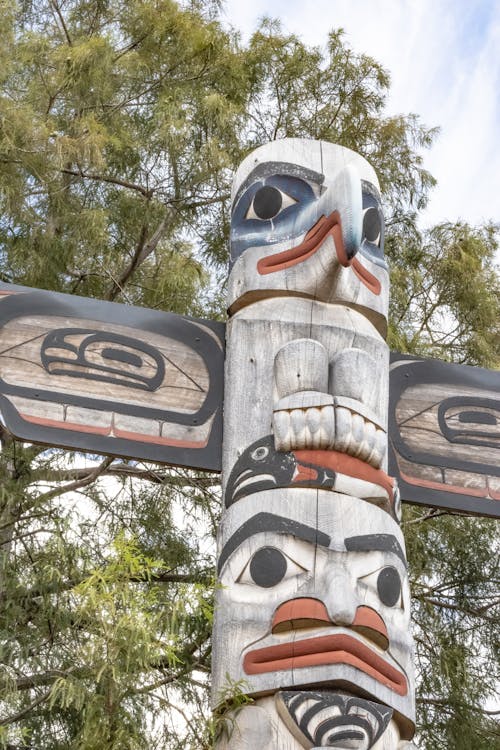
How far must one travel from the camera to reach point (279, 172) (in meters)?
4.99

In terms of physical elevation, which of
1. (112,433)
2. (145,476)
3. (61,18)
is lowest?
→ (112,433)

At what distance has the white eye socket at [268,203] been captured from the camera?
4.91 metres

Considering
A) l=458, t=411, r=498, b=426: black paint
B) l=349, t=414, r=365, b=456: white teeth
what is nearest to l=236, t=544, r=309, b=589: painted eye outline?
l=349, t=414, r=365, b=456: white teeth

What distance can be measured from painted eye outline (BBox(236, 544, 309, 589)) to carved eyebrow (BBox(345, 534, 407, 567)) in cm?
19

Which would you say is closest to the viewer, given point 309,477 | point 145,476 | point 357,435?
point 309,477

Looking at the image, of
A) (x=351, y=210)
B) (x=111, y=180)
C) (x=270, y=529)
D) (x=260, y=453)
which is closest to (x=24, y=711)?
(x=270, y=529)

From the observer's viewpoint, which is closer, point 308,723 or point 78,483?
point 308,723

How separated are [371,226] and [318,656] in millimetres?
1989

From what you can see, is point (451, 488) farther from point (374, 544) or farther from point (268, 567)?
point (268, 567)

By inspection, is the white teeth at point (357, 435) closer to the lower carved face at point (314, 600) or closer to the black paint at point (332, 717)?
the lower carved face at point (314, 600)

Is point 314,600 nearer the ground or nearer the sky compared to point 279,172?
nearer the ground

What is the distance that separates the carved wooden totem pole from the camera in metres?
3.75

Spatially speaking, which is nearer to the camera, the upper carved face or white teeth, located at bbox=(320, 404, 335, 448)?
white teeth, located at bbox=(320, 404, 335, 448)

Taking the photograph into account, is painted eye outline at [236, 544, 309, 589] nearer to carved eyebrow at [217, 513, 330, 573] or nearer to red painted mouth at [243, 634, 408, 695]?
carved eyebrow at [217, 513, 330, 573]
